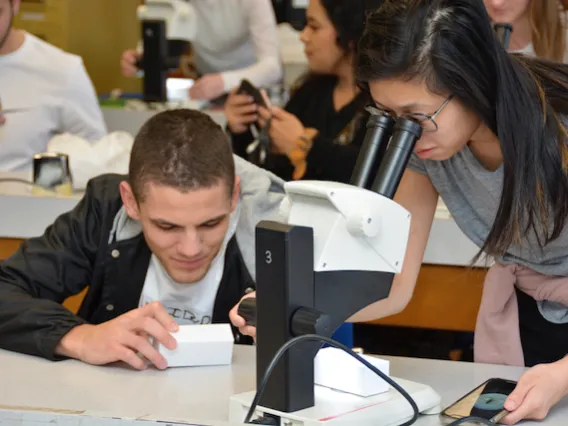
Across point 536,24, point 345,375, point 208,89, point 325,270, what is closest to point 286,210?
point 325,270

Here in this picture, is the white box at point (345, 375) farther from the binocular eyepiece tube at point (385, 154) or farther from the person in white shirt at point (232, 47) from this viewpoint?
the person in white shirt at point (232, 47)

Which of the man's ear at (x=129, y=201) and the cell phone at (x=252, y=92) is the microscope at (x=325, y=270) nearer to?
the man's ear at (x=129, y=201)

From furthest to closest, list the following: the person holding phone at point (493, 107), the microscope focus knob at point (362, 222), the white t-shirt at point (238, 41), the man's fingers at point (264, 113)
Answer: the white t-shirt at point (238, 41) → the man's fingers at point (264, 113) → the person holding phone at point (493, 107) → the microscope focus knob at point (362, 222)

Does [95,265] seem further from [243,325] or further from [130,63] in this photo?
[130,63]

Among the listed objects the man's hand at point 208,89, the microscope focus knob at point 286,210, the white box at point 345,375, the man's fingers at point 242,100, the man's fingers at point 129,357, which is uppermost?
the microscope focus knob at point 286,210

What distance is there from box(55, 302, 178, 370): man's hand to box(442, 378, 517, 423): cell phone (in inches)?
16.9

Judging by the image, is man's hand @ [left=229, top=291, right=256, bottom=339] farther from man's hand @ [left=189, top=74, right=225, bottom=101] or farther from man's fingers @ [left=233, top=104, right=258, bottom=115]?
man's hand @ [left=189, top=74, right=225, bottom=101]

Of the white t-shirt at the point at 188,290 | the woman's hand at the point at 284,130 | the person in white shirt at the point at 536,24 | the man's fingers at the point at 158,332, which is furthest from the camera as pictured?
the woman's hand at the point at 284,130

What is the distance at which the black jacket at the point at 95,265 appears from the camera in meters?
1.70

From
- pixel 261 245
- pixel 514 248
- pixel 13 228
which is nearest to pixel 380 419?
pixel 261 245

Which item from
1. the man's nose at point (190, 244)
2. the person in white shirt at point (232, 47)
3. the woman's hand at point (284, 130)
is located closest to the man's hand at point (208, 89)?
the person in white shirt at point (232, 47)

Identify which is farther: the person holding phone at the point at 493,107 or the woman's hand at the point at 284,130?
the woman's hand at the point at 284,130

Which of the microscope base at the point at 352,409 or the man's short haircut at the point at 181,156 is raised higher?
the man's short haircut at the point at 181,156

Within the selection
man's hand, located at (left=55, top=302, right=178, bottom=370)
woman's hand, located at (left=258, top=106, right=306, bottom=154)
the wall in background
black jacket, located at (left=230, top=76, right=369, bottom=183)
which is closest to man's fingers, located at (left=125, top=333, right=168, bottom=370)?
man's hand, located at (left=55, top=302, right=178, bottom=370)
